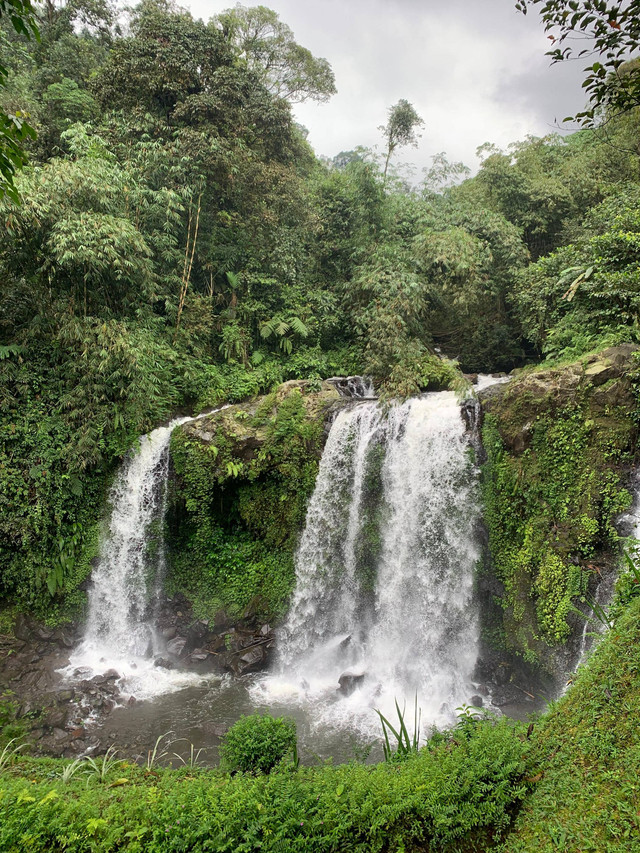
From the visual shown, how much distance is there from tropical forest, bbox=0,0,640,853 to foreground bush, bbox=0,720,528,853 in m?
0.03

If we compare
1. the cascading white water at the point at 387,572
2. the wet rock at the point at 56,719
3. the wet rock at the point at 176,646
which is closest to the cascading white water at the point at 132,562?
the wet rock at the point at 176,646

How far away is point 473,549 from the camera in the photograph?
Answer: 8.20 metres

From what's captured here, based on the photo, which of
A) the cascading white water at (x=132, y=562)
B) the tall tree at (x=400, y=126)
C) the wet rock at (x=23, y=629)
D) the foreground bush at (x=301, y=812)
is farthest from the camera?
the tall tree at (x=400, y=126)

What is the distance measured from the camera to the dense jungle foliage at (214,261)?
356 inches

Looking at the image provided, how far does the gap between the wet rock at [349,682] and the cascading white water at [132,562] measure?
3871 millimetres

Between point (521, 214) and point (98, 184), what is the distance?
36.8 ft

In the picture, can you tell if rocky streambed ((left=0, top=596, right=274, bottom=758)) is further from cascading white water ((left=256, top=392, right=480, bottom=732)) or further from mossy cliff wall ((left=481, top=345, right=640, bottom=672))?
mossy cliff wall ((left=481, top=345, right=640, bottom=672))

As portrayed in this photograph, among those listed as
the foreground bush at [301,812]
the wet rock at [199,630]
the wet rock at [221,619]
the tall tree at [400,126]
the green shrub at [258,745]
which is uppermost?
the tall tree at [400,126]

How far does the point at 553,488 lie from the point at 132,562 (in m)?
8.31

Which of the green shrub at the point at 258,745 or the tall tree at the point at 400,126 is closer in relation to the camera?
the green shrub at the point at 258,745

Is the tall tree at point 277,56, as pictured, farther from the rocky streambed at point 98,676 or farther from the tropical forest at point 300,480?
the rocky streambed at point 98,676

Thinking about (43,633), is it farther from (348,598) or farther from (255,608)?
(348,598)

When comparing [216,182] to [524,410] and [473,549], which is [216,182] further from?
[473,549]

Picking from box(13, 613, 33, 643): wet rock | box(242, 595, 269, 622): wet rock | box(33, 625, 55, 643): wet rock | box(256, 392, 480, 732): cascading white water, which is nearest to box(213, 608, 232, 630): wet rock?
box(242, 595, 269, 622): wet rock
